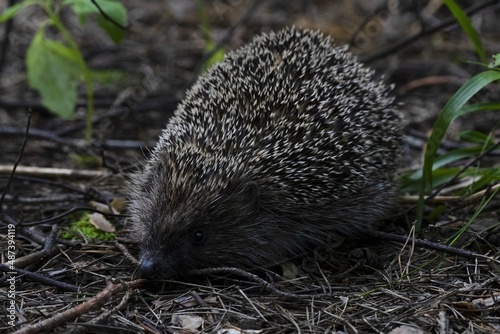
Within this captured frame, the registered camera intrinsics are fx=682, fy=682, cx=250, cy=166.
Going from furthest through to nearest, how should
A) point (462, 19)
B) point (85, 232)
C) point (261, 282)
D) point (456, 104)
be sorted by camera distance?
1. point (462, 19)
2. point (85, 232)
3. point (456, 104)
4. point (261, 282)

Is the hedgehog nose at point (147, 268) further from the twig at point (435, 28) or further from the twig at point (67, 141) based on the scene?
the twig at point (435, 28)

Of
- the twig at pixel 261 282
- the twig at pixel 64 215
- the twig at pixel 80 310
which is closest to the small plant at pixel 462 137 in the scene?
the twig at pixel 261 282

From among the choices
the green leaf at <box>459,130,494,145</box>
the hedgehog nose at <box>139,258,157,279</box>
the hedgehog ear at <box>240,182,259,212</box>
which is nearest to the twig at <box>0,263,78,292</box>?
the hedgehog nose at <box>139,258,157,279</box>

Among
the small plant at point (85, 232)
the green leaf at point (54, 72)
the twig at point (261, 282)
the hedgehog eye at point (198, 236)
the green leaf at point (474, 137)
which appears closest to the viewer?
the twig at point (261, 282)

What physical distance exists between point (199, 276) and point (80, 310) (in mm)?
1105

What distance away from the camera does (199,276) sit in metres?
4.83

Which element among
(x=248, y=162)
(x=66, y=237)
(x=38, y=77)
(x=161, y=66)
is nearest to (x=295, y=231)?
(x=248, y=162)

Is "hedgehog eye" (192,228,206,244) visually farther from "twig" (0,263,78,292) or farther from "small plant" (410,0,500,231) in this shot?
"small plant" (410,0,500,231)

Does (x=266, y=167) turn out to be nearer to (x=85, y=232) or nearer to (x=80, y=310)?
(x=85, y=232)

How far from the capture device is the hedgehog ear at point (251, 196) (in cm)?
496

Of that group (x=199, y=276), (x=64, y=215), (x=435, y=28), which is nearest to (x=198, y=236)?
(x=199, y=276)

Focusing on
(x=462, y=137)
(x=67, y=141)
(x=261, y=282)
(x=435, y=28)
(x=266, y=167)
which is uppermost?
(x=435, y=28)

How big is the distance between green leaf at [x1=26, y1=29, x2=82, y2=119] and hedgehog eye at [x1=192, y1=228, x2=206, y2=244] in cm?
252

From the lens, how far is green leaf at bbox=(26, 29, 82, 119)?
6.61 meters
